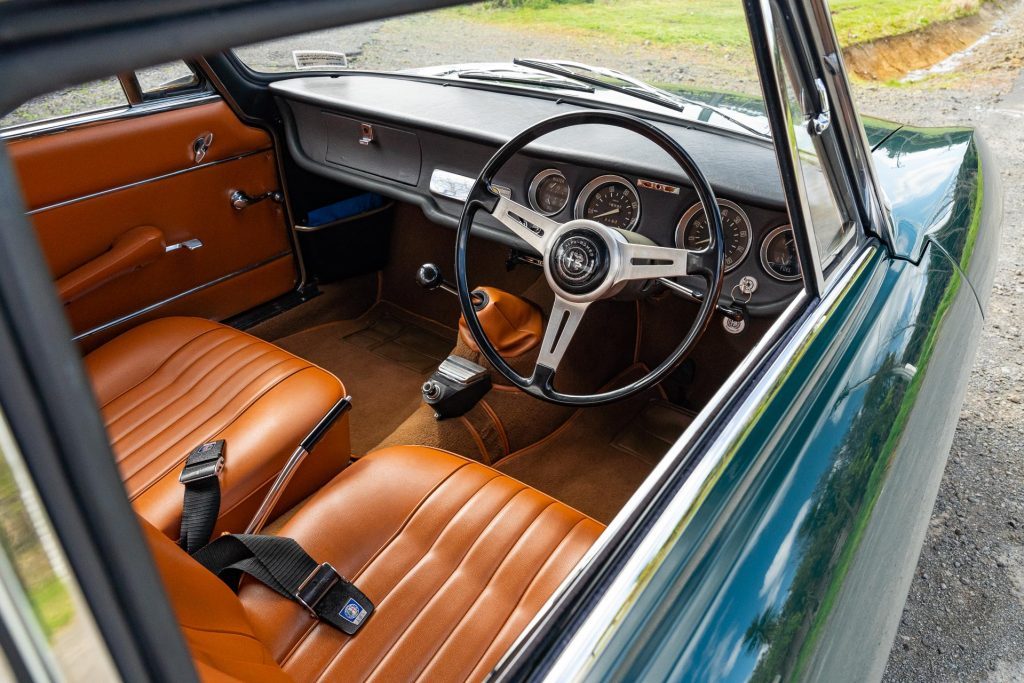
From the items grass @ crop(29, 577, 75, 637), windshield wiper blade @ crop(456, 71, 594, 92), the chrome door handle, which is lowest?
the chrome door handle

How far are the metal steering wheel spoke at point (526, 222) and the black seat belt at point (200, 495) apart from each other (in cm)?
87

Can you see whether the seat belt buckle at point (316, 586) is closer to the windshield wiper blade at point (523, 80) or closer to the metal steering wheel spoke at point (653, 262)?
the metal steering wheel spoke at point (653, 262)

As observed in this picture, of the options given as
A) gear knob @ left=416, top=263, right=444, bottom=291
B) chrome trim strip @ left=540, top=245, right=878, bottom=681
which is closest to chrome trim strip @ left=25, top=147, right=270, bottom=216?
gear knob @ left=416, top=263, right=444, bottom=291

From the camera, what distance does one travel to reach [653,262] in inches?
68.9

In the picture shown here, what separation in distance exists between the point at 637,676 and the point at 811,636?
29 cm

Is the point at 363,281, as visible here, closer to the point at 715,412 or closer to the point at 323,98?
the point at 323,98

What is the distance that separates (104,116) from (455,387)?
1.28m

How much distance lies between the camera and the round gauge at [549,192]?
2.22 m

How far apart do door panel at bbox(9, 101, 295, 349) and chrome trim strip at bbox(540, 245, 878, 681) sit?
1.61m

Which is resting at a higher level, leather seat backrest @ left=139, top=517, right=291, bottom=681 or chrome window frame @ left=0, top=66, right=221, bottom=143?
chrome window frame @ left=0, top=66, right=221, bottom=143

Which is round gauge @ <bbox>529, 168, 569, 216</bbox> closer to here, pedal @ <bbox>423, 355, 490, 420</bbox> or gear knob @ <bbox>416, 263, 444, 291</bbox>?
gear knob @ <bbox>416, 263, 444, 291</bbox>

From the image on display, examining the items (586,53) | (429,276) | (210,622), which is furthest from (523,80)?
(210,622)

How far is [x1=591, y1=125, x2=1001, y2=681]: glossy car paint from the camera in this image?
0.79 metres

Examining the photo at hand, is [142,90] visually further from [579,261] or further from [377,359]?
[579,261]
